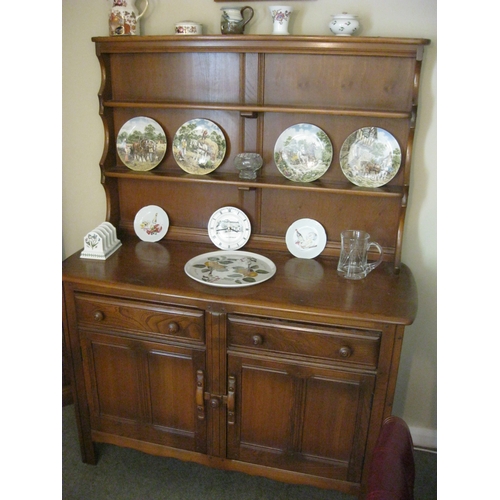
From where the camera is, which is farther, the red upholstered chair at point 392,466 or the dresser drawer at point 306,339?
the dresser drawer at point 306,339

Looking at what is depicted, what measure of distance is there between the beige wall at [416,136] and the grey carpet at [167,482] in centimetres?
44

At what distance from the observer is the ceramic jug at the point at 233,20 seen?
1563 mm

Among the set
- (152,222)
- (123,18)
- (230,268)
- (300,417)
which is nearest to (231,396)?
(300,417)

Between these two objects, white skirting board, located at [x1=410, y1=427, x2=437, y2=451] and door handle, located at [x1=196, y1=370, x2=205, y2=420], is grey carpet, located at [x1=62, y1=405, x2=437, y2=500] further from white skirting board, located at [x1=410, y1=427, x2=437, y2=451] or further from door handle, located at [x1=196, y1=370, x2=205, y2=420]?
door handle, located at [x1=196, y1=370, x2=205, y2=420]

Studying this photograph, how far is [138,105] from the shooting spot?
1702 mm

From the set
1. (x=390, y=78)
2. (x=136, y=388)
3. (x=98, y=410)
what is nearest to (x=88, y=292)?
(x=136, y=388)

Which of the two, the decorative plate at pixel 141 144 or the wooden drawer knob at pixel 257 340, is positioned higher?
the decorative plate at pixel 141 144

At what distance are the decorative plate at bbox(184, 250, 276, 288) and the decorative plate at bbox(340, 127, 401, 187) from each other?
48 cm

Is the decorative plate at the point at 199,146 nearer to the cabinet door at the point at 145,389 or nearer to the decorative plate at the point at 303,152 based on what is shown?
the decorative plate at the point at 303,152

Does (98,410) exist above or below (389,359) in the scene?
below

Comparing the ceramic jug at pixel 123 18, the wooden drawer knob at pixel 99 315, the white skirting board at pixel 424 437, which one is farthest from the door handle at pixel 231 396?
the ceramic jug at pixel 123 18

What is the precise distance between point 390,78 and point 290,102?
1.20 ft
